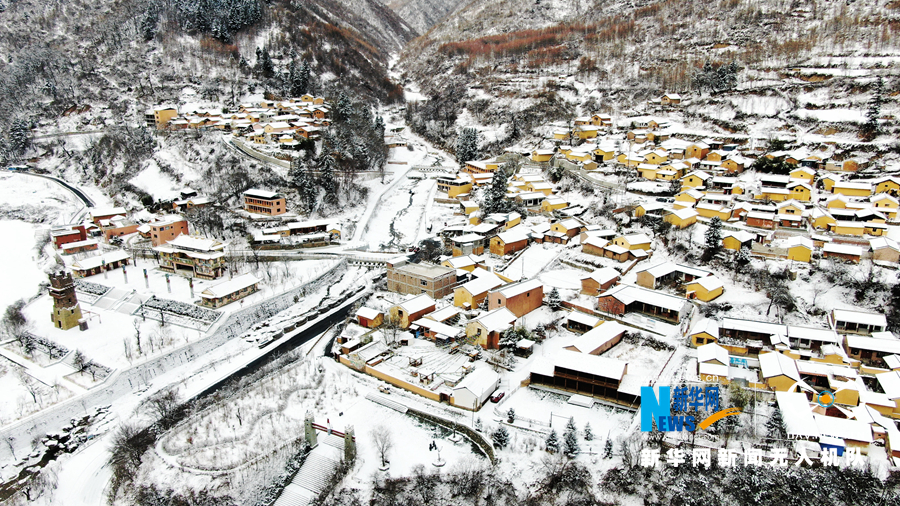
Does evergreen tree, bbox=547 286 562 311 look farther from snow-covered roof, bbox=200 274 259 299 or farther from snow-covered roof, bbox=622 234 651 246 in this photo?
snow-covered roof, bbox=200 274 259 299

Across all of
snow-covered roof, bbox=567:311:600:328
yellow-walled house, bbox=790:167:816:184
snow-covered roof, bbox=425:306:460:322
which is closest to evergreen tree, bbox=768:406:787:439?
snow-covered roof, bbox=567:311:600:328

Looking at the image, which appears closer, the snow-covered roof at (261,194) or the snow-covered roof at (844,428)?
the snow-covered roof at (844,428)

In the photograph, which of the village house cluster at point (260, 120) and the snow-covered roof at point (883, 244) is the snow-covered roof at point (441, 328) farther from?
the village house cluster at point (260, 120)

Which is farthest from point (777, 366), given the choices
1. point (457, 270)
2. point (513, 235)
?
point (513, 235)

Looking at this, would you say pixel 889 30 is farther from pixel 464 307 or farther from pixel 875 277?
pixel 464 307

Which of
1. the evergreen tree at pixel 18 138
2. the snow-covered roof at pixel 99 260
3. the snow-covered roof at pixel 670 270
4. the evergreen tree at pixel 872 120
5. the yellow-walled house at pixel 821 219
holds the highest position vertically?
the evergreen tree at pixel 18 138

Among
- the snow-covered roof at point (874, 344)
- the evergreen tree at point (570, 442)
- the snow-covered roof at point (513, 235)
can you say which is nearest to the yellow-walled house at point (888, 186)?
the snow-covered roof at point (874, 344)

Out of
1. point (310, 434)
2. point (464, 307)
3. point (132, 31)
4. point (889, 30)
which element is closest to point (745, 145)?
point (889, 30)
